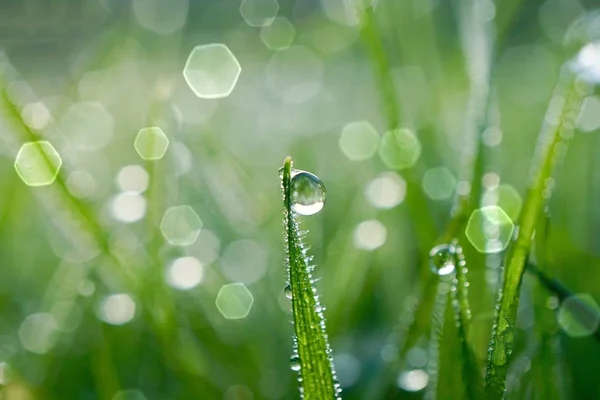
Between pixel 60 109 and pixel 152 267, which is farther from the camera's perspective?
pixel 60 109

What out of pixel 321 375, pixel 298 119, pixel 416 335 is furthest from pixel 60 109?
pixel 321 375

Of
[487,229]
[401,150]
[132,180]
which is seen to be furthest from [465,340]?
[132,180]

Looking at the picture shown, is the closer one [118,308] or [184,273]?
[118,308]

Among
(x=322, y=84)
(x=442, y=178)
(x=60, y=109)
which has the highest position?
(x=322, y=84)

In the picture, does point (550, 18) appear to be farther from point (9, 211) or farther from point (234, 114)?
point (9, 211)

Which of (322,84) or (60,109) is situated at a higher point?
(322,84)

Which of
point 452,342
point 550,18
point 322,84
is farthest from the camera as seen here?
point 550,18

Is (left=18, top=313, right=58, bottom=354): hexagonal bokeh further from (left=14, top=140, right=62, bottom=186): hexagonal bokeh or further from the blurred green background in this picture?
(left=14, top=140, right=62, bottom=186): hexagonal bokeh

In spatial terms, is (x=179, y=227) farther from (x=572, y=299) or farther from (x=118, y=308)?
(x=572, y=299)
